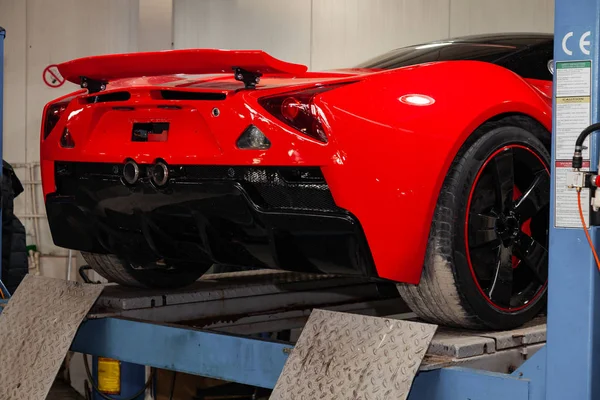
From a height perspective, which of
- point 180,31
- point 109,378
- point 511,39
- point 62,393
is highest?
point 180,31

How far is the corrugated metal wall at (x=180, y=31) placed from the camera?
24.7 ft

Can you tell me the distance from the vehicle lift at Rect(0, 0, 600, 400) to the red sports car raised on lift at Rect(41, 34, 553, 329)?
0.63 feet

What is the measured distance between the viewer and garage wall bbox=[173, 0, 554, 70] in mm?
7043

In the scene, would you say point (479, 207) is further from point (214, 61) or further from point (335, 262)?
point (214, 61)

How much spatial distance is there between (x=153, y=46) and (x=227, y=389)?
4.27m

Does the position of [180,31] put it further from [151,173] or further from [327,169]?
[327,169]

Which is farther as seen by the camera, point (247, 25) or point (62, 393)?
point (247, 25)

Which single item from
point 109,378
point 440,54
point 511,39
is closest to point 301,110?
point 440,54

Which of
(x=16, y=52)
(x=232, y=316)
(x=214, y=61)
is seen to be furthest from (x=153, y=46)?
(x=214, y=61)

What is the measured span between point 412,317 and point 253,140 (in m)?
1.11

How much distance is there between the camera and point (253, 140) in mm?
2441

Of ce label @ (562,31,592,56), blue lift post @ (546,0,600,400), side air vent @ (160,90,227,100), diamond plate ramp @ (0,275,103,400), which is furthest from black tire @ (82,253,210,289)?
ce label @ (562,31,592,56)

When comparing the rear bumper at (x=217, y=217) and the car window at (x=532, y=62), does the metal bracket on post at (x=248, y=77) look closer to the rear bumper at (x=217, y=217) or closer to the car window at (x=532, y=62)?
the rear bumper at (x=217, y=217)

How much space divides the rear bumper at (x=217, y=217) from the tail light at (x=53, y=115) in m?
0.15
